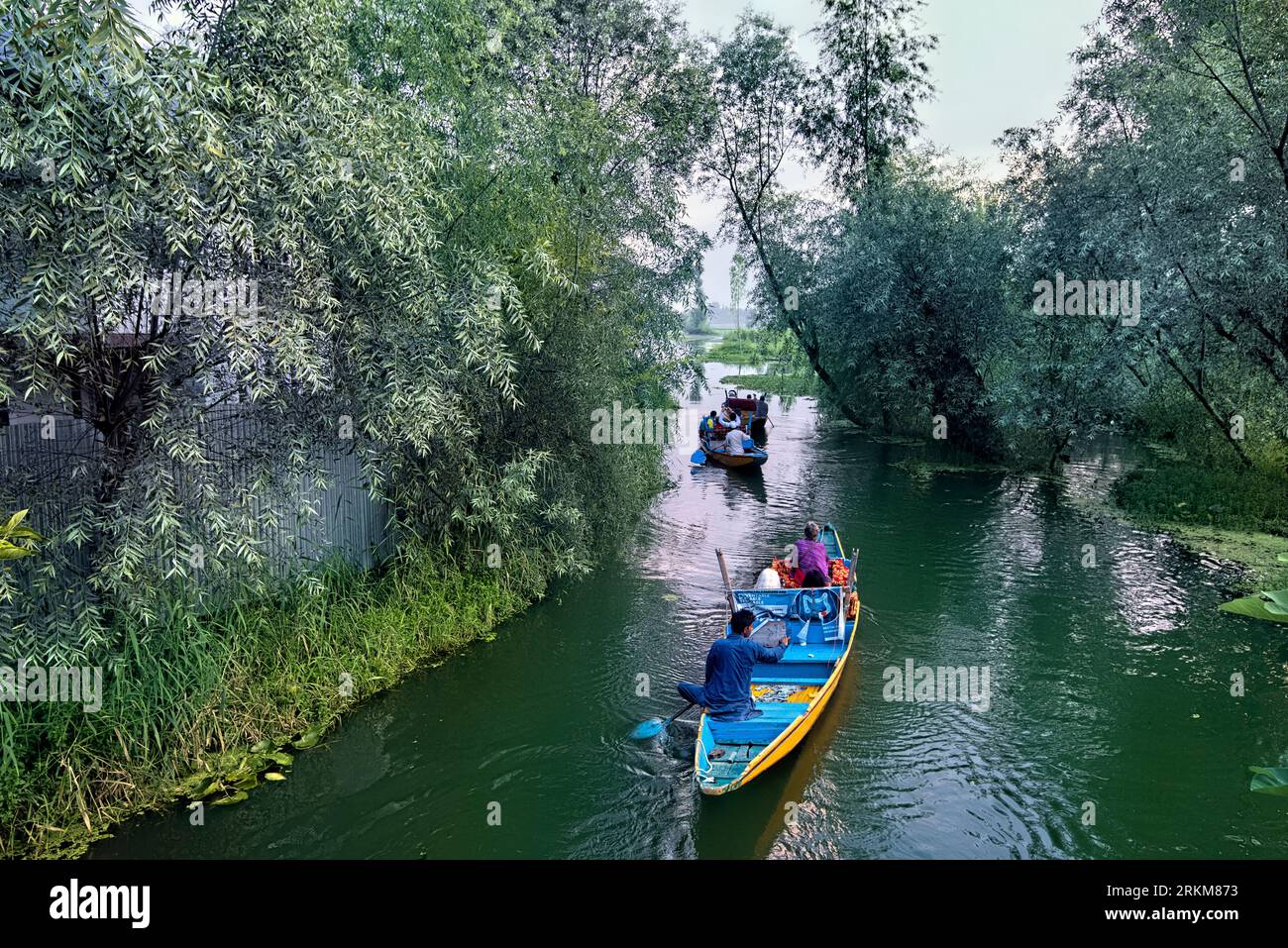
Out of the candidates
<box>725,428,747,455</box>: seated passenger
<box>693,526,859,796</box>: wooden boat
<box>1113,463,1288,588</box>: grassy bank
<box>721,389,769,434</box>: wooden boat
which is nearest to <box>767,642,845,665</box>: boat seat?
<box>693,526,859,796</box>: wooden boat

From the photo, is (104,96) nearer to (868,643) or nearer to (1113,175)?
(868,643)

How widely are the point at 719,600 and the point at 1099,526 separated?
9.91 meters

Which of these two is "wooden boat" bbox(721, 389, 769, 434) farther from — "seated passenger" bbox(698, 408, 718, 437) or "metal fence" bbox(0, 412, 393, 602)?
"metal fence" bbox(0, 412, 393, 602)

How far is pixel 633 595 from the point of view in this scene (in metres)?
14.0

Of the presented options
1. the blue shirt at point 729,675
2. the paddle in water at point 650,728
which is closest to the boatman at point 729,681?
the blue shirt at point 729,675

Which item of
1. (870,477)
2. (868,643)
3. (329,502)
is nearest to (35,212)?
(329,502)

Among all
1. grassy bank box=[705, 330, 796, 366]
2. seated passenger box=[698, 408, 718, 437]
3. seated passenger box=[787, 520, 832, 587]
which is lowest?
seated passenger box=[787, 520, 832, 587]

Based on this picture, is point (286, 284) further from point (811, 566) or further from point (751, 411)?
point (751, 411)

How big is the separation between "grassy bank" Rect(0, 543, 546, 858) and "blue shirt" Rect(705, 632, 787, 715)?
4412 mm

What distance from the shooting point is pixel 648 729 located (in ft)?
29.7

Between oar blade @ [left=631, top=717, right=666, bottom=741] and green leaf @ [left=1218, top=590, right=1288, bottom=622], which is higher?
green leaf @ [left=1218, top=590, right=1288, bottom=622]

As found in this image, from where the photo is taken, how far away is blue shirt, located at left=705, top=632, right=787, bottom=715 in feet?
27.5

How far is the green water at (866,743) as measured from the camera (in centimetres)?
751

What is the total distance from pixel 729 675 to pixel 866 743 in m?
2.09
